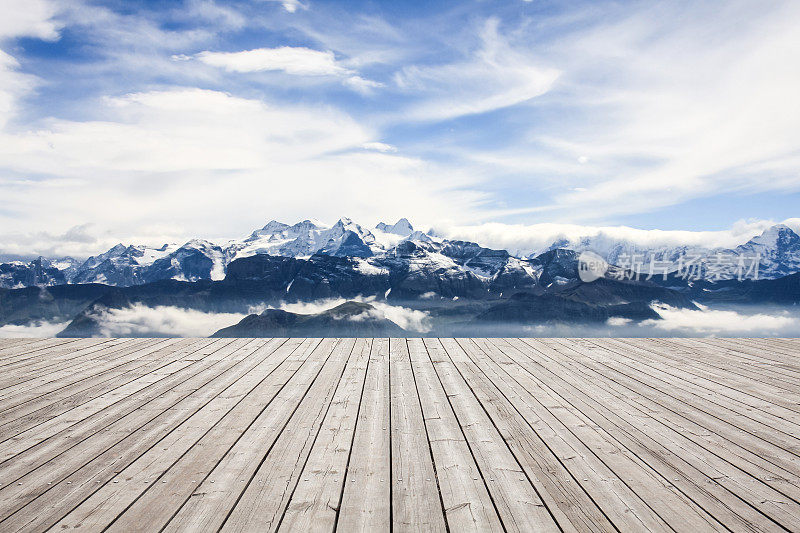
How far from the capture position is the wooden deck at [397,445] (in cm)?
324

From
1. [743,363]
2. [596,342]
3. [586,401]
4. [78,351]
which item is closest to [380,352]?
[586,401]

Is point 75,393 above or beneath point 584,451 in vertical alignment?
above

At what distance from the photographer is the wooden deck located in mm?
3236

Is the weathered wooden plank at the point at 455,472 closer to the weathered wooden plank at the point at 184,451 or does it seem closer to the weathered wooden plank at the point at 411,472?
the weathered wooden plank at the point at 411,472

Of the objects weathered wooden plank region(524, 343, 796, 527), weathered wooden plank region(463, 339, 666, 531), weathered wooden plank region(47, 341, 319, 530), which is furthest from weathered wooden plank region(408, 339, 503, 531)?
weathered wooden plank region(47, 341, 319, 530)

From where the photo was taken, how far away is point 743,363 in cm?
841

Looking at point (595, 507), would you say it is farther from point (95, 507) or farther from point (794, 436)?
point (95, 507)

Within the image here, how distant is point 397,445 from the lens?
14.4 feet

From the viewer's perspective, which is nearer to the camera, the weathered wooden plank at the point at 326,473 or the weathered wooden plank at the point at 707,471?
the weathered wooden plank at the point at 326,473

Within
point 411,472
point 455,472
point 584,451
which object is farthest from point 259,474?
point 584,451

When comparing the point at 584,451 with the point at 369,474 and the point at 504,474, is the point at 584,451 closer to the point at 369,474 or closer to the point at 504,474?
the point at 504,474

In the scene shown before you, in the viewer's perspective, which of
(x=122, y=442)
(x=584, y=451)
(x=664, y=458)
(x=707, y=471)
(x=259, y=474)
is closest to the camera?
(x=259, y=474)

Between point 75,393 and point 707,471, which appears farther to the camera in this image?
point 75,393

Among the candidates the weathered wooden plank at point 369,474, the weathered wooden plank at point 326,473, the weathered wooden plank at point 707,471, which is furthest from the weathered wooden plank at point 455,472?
the weathered wooden plank at point 707,471
